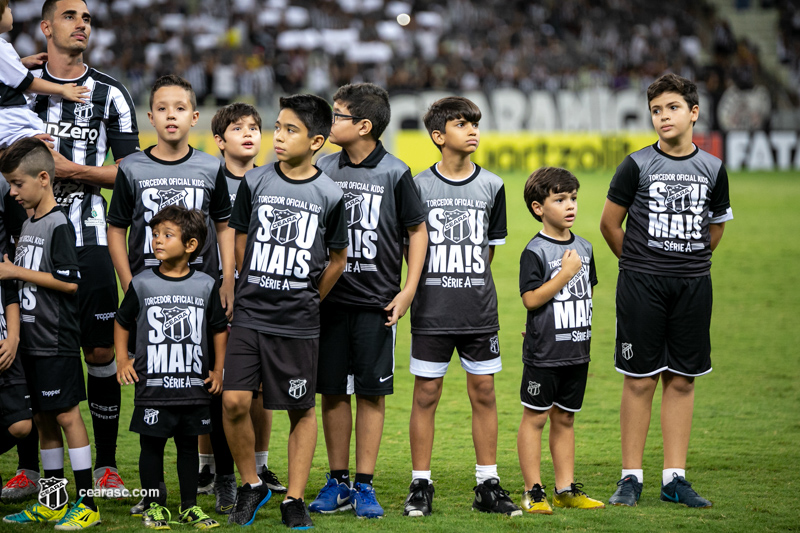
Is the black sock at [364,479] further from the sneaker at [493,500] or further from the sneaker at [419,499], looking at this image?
the sneaker at [493,500]

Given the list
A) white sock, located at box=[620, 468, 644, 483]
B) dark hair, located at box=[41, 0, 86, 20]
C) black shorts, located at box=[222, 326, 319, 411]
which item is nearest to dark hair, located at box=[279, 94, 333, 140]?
black shorts, located at box=[222, 326, 319, 411]

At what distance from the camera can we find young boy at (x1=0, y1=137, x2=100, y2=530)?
4.65 metres

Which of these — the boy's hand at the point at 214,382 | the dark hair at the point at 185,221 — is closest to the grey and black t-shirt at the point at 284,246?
the dark hair at the point at 185,221

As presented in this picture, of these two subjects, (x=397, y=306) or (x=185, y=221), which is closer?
(x=185, y=221)

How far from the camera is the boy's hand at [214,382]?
14.9 ft

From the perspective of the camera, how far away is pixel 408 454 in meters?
6.21

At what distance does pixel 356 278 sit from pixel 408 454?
1896mm

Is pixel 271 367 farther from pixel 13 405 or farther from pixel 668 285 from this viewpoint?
pixel 668 285

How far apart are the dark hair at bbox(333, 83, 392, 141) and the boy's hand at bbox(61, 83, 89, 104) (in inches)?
61.2

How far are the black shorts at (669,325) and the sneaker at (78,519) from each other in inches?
120

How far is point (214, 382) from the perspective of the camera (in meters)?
4.55

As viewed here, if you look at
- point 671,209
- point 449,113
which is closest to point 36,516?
point 449,113

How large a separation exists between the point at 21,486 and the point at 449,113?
3.28m

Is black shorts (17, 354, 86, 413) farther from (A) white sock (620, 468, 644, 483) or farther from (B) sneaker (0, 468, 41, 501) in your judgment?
(A) white sock (620, 468, 644, 483)
